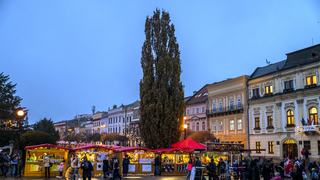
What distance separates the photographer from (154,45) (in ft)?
104

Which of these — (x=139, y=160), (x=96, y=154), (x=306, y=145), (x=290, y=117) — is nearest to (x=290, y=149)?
(x=306, y=145)

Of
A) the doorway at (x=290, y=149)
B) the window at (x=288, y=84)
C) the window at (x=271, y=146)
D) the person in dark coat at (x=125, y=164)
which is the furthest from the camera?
the window at (x=271, y=146)

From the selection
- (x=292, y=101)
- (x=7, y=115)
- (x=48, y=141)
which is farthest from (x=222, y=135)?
(x=7, y=115)

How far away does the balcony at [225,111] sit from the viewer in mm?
45469

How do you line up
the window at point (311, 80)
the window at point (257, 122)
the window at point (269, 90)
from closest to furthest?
the window at point (311, 80), the window at point (269, 90), the window at point (257, 122)

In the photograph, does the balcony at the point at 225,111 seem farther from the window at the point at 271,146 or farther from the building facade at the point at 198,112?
the window at the point at 271,146

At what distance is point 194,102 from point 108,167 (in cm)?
3570

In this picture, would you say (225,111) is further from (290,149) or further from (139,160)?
(139,160)

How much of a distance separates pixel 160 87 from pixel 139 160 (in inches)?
328

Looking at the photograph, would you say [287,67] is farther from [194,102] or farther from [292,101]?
[194,102]

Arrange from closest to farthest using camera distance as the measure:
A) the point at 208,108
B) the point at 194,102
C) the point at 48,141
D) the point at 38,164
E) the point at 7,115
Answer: the point at 38,164, the point at 48,141, the point at 7,115, the point at 208,108, the point at 194,102

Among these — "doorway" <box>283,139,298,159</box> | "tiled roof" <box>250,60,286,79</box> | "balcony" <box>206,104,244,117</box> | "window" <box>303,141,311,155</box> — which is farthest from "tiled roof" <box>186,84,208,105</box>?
"window" <box>303,141,311,155</box>

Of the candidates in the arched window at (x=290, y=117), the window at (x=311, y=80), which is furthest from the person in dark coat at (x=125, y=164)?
the window at (x=311, y=80)

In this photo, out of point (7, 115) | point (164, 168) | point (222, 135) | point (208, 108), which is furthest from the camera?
point (208, 108)
